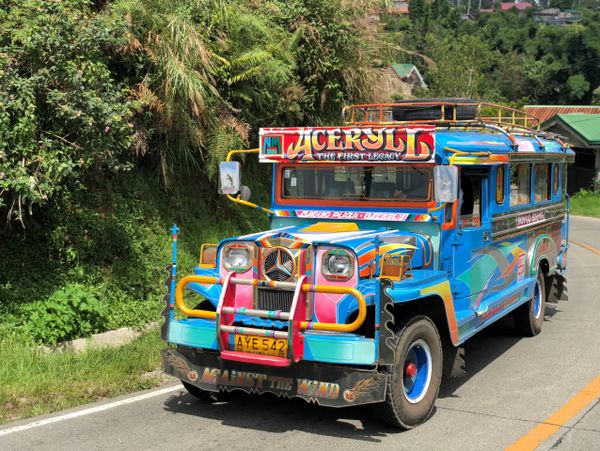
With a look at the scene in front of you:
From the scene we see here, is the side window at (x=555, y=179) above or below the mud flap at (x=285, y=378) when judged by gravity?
above

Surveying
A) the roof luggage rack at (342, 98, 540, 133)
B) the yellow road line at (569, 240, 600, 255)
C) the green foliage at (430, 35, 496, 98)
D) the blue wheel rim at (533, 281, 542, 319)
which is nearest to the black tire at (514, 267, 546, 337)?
the blue wheel rim at (533, 281, 542, 319)

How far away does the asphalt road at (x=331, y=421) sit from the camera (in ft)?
19.2

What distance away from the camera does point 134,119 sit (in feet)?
36.4

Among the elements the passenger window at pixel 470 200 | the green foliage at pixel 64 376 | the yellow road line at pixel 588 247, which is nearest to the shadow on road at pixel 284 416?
the green foliage at pixel 64 376

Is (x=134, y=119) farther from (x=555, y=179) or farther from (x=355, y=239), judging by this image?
(x=555, y=179)

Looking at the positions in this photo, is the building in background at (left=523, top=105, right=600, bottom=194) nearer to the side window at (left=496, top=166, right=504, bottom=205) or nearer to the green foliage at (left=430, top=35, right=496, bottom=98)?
Answer: the green foliage at (left=430, top=35, right=496, bottom=98)

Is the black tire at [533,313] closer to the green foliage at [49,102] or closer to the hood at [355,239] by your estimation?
the hood at [355,239]

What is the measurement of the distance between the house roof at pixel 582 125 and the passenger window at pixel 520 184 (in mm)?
24991

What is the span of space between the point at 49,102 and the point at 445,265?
4536mm

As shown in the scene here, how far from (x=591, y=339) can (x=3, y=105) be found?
7.39 m

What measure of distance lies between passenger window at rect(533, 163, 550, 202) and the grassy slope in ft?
16.6

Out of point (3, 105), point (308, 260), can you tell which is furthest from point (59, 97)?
point (308, 260)

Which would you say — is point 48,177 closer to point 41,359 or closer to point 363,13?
point 41,359

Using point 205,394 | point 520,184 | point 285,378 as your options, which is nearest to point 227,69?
point 520,184
